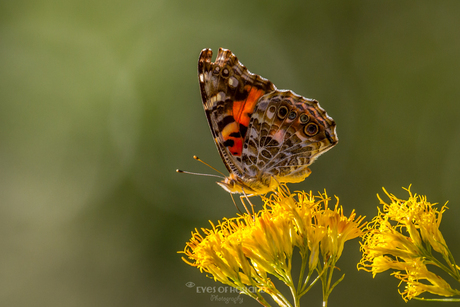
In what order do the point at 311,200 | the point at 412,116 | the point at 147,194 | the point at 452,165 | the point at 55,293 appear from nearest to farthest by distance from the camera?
the point at 311,200 < the point at 452,165 < the point at 412,116 < the point at 147,194 < the point at 55,293

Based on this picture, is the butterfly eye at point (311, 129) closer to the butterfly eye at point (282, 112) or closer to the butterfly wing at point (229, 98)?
the butterfly eye at point (282, 112)

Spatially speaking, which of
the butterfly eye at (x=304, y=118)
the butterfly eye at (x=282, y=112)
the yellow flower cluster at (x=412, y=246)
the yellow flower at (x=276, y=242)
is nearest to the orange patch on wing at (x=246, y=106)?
the butterfly eye at (x=282, y=112)

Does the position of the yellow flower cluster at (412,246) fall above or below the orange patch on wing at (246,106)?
below

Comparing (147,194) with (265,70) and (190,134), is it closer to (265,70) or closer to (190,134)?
(190,134)

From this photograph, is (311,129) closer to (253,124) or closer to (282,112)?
(282,112)

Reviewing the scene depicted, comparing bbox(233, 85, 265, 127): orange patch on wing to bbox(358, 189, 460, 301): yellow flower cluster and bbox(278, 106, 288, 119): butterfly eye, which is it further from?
bbox(358, 189, 460, 301): yellow flower cluster

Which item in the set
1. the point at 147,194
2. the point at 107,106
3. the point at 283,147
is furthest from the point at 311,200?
the point at 107,106
